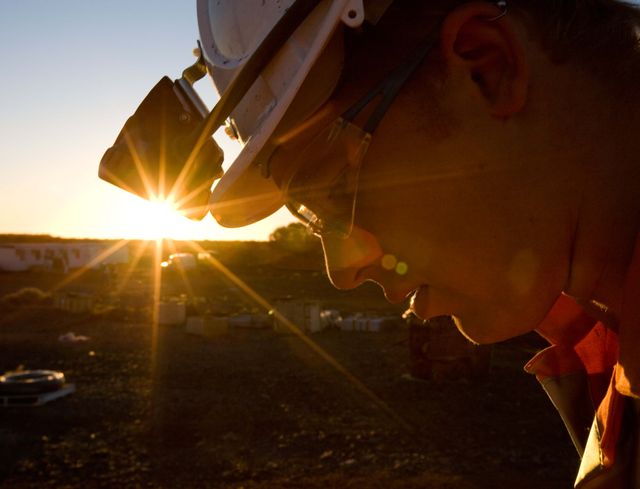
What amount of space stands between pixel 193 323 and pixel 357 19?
49.0 feet

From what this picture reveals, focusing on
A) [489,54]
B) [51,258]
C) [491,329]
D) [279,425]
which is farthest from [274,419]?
[51,258]

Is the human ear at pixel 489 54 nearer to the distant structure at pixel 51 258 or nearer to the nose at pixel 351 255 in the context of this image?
the nose at pixel 351 255

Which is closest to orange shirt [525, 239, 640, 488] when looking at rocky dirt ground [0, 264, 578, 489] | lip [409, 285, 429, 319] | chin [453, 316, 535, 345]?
chin [453, 316, 535, 345]

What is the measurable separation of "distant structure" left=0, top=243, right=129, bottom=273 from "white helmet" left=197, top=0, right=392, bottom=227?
145 feet

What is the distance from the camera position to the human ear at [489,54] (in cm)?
131

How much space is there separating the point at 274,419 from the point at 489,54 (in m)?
7.53

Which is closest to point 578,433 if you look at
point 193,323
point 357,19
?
point 357,19

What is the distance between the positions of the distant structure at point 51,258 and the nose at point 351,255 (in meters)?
44.2

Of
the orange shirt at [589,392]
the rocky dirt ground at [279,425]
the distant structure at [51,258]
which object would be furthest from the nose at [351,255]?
the distant structure at [51,258]

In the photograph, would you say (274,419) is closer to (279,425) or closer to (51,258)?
(279,425)

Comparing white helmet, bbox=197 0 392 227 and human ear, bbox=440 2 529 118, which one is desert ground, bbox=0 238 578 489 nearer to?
white helmet, bbox=197 0 392 227

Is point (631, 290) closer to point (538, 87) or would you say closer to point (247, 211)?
point (538, 87)

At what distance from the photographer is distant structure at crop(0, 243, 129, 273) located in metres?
43.2

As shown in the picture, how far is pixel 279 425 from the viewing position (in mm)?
8086
